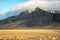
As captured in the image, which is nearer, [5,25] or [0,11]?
[0,11]

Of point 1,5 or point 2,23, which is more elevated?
point 1,5

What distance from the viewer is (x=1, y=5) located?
11562 mm

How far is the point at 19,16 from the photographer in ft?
37.8

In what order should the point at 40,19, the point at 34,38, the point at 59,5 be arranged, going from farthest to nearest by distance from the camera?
the point at 40,19
the point at 59,5
the point at 34,38

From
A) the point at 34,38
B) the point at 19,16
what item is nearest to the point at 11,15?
the point at 19,16

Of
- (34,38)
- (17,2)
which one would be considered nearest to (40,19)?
(17,2)

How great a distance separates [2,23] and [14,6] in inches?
48.1

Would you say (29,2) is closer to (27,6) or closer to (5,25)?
(27,6)

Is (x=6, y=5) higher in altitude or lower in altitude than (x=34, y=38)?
higher

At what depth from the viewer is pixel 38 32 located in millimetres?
11484

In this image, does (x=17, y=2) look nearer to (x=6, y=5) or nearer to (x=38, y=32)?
(x=6, y=5)

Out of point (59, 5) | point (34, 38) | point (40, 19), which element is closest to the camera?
point (34, 38)

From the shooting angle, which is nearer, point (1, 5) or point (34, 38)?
point (34, 38)

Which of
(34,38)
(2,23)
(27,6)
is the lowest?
(34,38)
